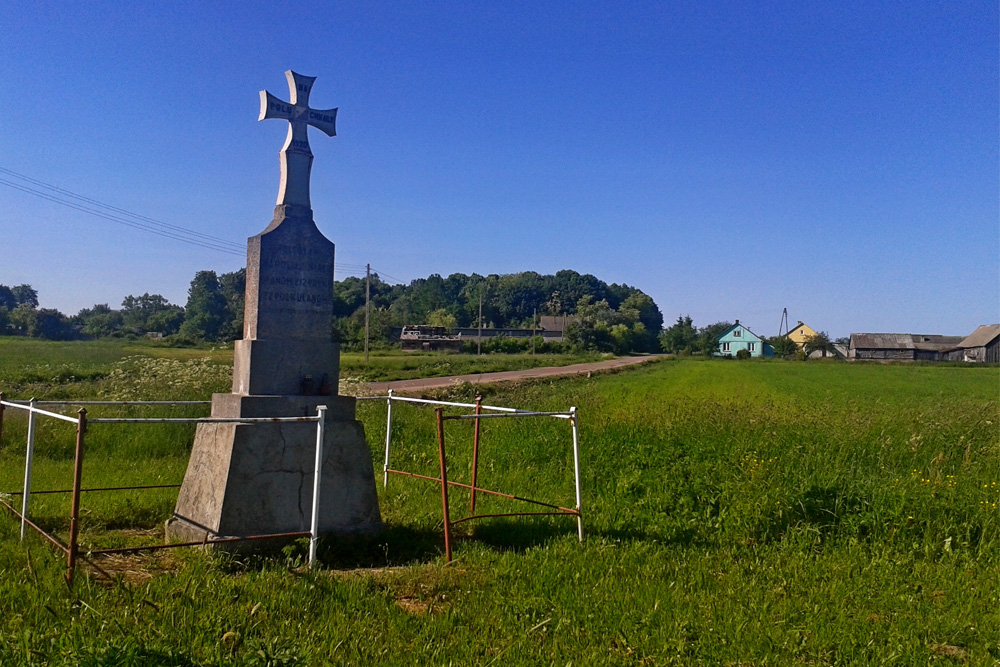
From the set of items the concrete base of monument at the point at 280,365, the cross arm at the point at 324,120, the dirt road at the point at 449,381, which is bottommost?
the dirt road at the point at 449,381

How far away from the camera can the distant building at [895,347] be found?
96.2 meters

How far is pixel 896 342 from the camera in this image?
99.2 m

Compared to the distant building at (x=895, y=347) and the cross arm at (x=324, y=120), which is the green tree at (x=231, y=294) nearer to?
the cross arm at (x=324, y=120)

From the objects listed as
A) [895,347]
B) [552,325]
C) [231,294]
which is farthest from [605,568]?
[552,325]

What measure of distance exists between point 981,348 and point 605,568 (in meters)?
92.4

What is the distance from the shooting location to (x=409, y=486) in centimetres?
853

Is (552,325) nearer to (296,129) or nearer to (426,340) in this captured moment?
(426,340)

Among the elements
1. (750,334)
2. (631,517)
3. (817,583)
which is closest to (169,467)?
(631,517)

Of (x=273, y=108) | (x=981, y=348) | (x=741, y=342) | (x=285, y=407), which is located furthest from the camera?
(x=741, y=342)

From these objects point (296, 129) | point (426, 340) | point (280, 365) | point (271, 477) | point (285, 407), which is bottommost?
point (271, 477)

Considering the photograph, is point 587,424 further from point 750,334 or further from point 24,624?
point 750,334

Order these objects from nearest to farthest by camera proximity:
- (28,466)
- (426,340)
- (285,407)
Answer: (28,466)
(285,407)
(426,340)

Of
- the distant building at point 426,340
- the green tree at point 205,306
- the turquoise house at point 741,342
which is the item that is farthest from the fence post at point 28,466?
the turquoise house at point 741,342

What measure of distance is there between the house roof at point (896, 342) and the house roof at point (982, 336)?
26.5 feet
